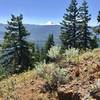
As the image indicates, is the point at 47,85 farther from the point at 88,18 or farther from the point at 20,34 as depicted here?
the point at 88,18

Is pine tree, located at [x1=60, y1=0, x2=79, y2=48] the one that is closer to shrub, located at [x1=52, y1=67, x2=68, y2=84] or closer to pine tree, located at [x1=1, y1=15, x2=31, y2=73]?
pine tree, located at [x1=1, y1=15, x2=31, y2=73]

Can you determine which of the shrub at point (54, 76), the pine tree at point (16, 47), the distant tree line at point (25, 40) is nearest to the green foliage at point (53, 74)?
the shrub at point (54, 76)

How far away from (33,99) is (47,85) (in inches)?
30.3

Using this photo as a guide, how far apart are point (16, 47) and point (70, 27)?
15.1 meters

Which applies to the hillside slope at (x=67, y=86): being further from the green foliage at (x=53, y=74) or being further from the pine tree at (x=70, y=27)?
the pine tree at (x=70, y=27)

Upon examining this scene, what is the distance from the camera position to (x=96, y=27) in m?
57.4

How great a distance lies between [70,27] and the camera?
57875 mm

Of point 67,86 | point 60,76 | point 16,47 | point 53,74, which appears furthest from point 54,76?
point 16,47

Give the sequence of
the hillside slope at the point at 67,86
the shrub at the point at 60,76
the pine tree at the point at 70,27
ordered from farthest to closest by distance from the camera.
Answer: the pine tree at the point at 70,27 → the shrub at the point at 60,76 → the hillside slope at the point at 67,86

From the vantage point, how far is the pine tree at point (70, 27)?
56406 millimetres

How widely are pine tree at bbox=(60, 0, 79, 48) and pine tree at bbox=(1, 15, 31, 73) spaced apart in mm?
11639

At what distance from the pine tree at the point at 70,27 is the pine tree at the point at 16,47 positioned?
38.2ft

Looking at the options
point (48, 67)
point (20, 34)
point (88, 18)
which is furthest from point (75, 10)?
point (48, 67)

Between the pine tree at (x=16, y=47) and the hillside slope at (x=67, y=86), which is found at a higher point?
the hillside slope at (x=67, y=86)
